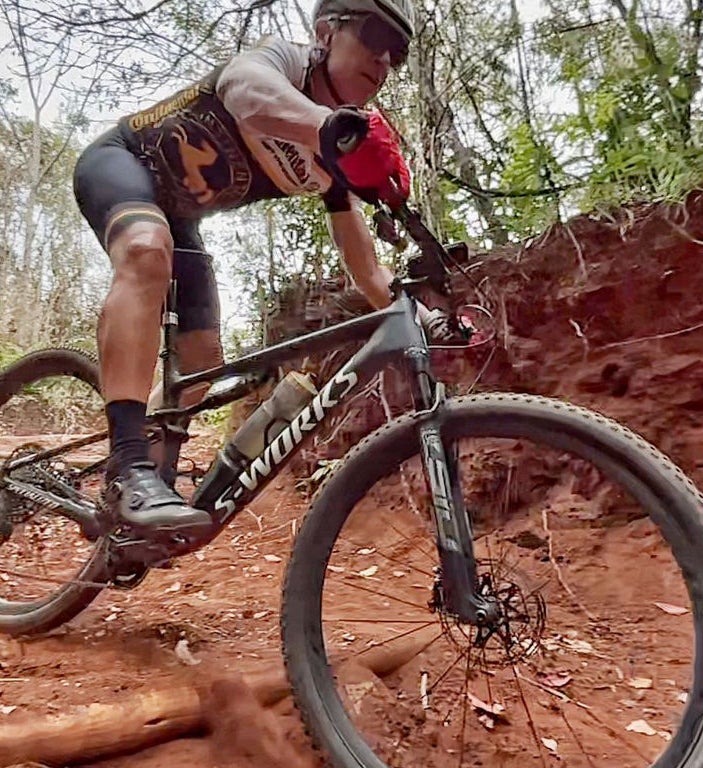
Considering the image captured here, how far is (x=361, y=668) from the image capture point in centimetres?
167

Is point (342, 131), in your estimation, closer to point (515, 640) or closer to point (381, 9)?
point (381, 9)

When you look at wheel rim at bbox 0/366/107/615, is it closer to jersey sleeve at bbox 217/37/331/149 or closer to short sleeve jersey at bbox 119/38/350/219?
short sleeve jersey at bbox 119/38/350/219

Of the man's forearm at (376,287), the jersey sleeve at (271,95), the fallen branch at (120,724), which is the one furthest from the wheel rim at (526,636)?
the jersey sleeve at (271,95)

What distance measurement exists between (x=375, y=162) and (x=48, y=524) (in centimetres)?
210

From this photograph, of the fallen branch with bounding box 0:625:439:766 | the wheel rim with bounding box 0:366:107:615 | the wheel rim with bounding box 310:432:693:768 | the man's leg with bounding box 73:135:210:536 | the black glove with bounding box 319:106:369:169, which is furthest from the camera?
the wheel rim with bounding box 0:366:107:615

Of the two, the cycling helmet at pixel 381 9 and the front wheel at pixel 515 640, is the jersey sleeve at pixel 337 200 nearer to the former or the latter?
the cycling helmet at pixel 381 9

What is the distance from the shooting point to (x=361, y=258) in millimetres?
1992

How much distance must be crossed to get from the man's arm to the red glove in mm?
613

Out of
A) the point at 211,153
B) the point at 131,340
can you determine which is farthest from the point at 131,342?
the point at 211,153

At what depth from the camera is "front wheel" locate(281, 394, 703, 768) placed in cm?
128

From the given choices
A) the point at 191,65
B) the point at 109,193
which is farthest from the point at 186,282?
the point at 191,65

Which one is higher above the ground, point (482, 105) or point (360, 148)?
point (482, 105)

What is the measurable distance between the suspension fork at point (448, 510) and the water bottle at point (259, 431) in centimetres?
37

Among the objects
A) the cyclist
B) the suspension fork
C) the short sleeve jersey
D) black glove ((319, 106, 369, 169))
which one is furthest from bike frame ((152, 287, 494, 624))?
the short sleeve jersey
